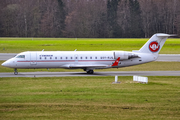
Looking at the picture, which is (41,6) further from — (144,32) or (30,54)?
(30,54)

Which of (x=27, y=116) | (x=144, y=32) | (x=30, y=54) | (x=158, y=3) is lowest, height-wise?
A: (x=27, y=116)

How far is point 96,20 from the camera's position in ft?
376

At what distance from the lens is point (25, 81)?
27.0 m

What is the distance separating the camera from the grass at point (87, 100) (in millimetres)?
15758

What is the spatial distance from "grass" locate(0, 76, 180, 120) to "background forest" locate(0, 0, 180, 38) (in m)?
86.0

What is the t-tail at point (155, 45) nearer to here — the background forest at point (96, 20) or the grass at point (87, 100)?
the grass at point (87, 100)

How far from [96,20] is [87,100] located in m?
97.4

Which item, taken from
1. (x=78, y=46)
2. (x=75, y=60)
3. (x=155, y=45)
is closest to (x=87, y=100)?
(x=75, y=60)

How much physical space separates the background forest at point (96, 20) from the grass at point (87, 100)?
8599 centimetres

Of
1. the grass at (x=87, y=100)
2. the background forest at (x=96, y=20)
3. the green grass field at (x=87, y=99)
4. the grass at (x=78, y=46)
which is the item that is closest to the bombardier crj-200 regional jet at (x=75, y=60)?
the green grass field at (x=87, y=99)

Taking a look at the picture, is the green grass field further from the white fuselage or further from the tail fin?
the tail fin

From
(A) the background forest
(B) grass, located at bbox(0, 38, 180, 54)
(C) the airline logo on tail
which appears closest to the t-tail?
(C) the airline logo on tail

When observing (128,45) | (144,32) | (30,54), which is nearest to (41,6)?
(144,32)

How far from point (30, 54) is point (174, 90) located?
16.4 m
